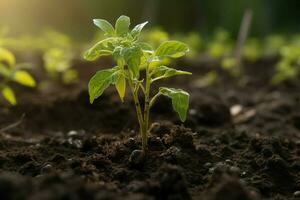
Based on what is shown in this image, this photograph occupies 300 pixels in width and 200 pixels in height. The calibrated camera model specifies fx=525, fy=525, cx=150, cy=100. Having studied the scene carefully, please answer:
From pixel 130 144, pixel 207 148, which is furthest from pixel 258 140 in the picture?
pixel 130 144

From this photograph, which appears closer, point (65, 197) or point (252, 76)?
point (65, 197)

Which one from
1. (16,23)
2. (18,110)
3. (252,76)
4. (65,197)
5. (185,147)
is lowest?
(65,197)

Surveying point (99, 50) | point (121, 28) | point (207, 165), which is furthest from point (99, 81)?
point (207, 165)

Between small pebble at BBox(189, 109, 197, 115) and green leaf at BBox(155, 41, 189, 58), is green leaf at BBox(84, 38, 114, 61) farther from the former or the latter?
small pebble at BBox(189, 109, 197, 115)

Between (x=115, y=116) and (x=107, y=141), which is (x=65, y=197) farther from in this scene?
(x=115, y=116)

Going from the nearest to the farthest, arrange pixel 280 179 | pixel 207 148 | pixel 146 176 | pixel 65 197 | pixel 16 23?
pixel 65 197, pixel 146 176, pixel 280 179, pixel 207 148, pixel 16 23
